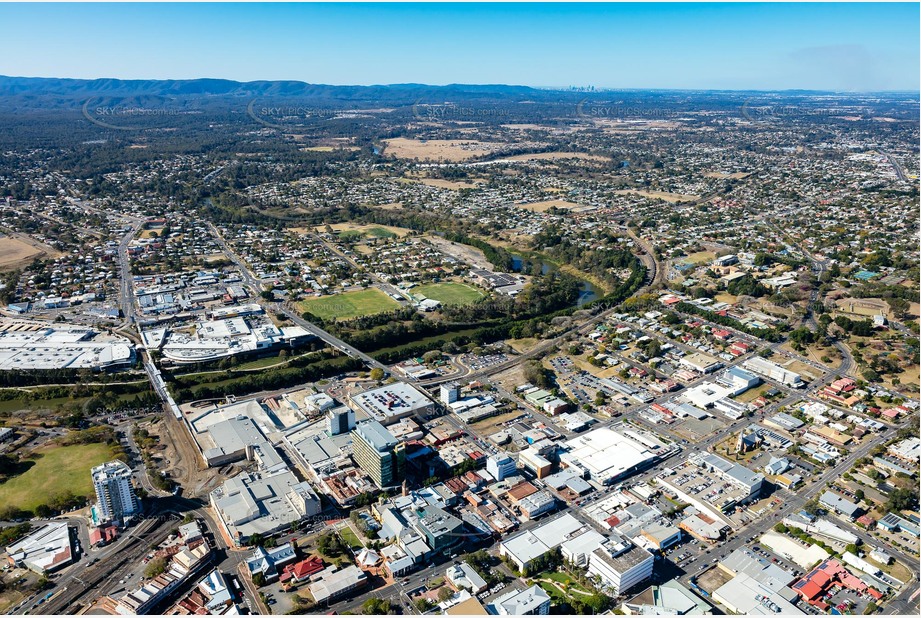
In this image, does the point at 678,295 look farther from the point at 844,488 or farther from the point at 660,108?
the point at 660,108

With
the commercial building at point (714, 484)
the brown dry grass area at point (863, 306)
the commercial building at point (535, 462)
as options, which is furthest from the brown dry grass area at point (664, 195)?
the commercial building at point (535, 462)


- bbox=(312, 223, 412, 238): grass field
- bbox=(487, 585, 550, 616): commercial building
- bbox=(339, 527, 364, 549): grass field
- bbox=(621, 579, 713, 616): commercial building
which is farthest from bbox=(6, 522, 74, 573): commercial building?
bbox=(312, 223, 412, 238): grass field

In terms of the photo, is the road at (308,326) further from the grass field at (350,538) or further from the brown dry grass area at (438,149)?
the brown dry grass area at (438,149)

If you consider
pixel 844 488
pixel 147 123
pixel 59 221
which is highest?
pixel 147 123

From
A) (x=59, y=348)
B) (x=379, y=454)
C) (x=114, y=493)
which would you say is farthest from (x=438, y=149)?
(x=114, y=493)

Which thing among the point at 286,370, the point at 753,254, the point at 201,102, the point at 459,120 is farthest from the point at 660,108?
the point at 286,370

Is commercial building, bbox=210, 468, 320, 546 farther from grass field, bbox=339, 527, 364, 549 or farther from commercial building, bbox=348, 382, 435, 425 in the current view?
commercial building, bbox=348, 382, 435, 425
